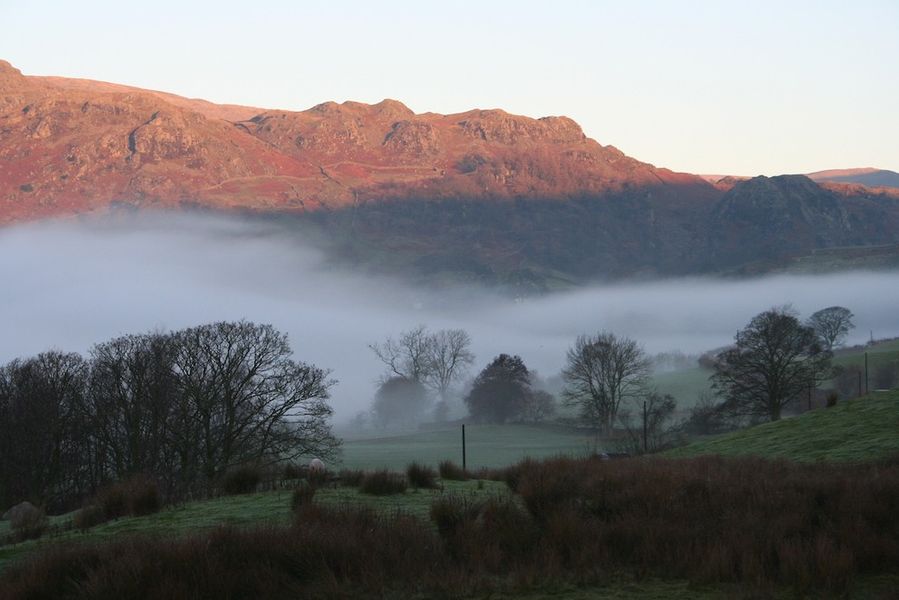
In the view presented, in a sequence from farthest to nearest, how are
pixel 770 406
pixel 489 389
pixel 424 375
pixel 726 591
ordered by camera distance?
pixel 424 375
pixel 489 389
pixel 770 406
pixel 726 591

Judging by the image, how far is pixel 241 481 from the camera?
18703 millimetres

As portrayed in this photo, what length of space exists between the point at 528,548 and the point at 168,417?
3586 centimetres

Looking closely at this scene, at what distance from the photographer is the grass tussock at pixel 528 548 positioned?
11.3 m

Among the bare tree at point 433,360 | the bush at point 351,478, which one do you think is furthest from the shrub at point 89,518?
the bare tree at point 433,360

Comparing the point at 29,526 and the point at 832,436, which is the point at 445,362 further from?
the point at 29,526

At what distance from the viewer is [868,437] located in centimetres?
2384

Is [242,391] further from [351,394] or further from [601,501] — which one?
[351,394]

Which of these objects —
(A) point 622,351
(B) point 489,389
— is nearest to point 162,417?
(A) point 622,351

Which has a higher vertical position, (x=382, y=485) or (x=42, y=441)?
(x=382, y=485)

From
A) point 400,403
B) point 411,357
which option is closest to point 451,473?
point 400,403

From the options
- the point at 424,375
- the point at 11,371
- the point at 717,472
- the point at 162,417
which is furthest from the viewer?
the point at 424,375

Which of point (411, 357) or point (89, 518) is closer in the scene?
point (89, 518)

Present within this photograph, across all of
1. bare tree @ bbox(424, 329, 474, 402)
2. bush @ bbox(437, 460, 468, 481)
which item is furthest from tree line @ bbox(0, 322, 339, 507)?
bare tree @ bbox(424, 329, 474, 402)

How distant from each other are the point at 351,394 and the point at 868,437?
530ft
